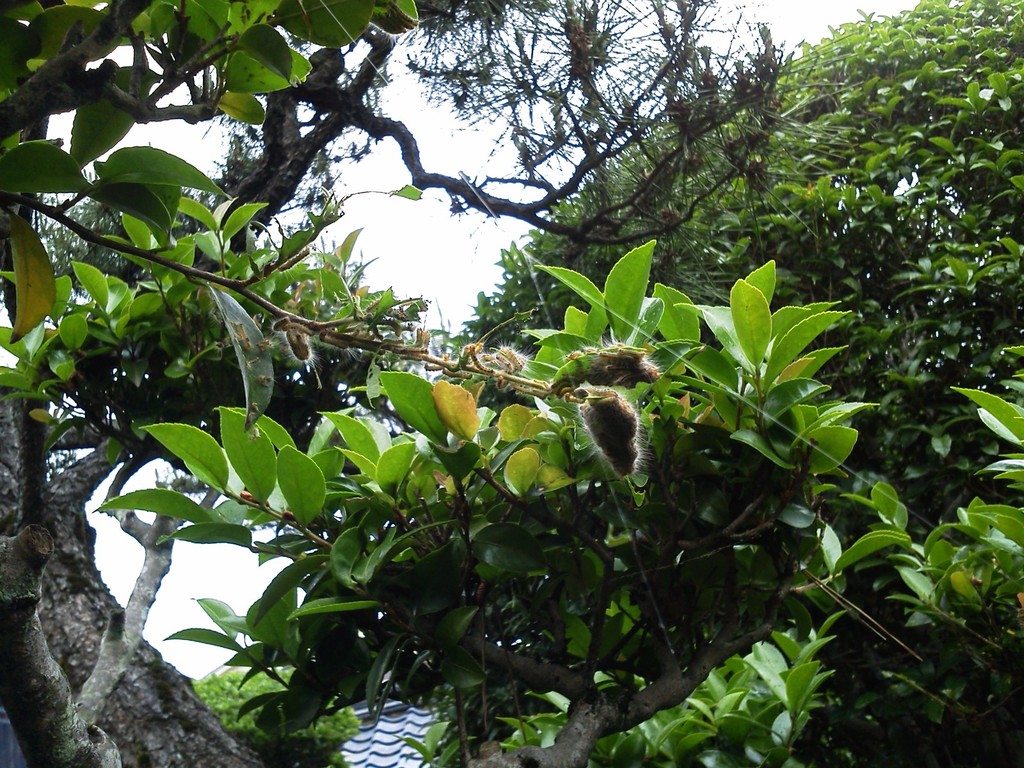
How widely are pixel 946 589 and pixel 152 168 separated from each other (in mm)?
861

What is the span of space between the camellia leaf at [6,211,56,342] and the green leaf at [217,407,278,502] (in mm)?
160

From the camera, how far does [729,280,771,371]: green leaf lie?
604 mm

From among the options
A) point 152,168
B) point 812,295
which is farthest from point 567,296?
point 152,168

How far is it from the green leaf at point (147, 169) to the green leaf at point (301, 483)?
202 mm

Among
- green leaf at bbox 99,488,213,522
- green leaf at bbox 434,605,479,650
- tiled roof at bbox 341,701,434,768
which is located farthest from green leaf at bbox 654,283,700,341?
tiled roof at bbox 341,701,434,768

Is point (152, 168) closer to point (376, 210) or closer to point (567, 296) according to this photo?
point (376, 210)

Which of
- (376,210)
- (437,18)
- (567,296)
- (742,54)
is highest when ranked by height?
(437,18)

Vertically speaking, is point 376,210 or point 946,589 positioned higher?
point 376,210

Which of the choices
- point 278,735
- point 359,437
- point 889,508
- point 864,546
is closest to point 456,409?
point 359,437

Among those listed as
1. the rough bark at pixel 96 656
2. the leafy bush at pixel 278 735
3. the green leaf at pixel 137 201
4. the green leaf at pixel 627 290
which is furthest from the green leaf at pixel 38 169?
the leafy bush at pixel 278 735

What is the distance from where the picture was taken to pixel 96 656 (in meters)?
1.10

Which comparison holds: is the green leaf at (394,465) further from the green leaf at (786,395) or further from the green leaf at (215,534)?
the green leaf at (786,395)

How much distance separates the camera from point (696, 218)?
148 centimetres

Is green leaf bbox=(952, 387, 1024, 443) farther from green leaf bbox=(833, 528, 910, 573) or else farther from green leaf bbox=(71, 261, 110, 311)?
green leaf bbox=(71, 261, 110, 311)
